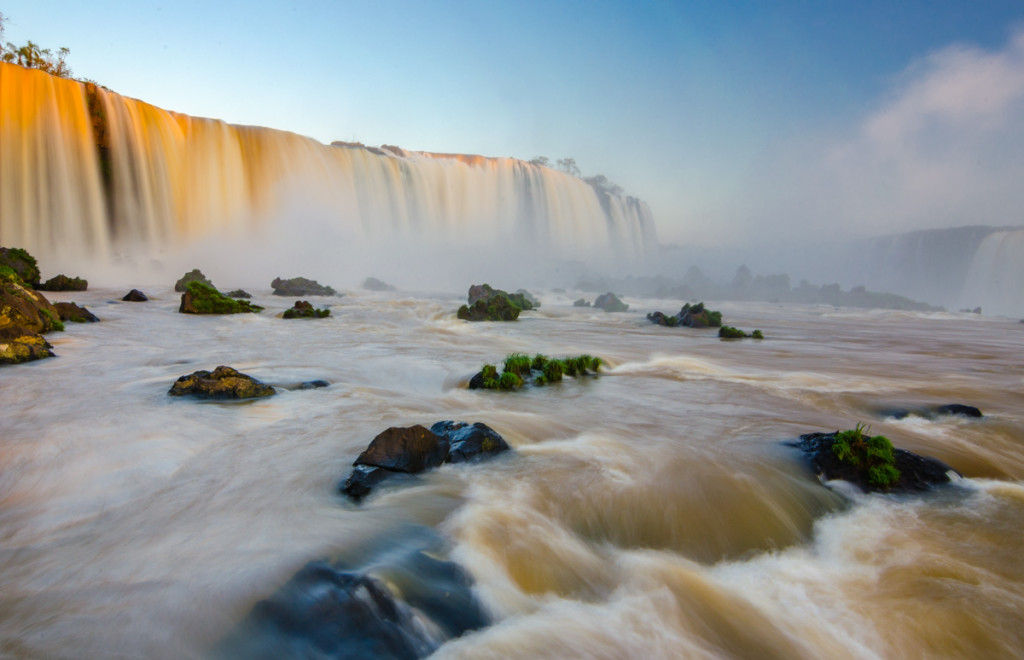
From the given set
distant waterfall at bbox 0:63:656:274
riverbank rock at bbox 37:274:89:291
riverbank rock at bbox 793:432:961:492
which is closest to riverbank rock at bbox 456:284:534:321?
riverbank rock at bbox 793:432:961:492

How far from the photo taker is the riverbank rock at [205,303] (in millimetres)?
14758

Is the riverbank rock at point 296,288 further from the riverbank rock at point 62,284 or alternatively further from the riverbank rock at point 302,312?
the riverbank rock at point 302,312

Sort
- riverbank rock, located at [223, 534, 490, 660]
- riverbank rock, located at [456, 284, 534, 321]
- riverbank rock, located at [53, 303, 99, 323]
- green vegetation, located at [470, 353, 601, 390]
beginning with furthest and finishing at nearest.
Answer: riverbank rock, located at [456, 284, 534, 321]
riverbank rock, located at [53, 303, 99, 323]
green vegetation, located at [470, 353, 601, 390]
riverbank rock, located at [223, 534, 490, 660]

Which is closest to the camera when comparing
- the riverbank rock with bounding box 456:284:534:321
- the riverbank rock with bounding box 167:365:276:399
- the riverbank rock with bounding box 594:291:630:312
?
the riverbank rock with bounding box 167:365:276:399

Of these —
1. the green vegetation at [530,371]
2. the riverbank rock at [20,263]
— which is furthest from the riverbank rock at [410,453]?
the riverbank rock at [20,263]

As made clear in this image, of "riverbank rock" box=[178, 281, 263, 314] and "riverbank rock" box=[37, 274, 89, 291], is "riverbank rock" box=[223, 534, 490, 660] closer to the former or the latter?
"riverbank rock" box=[178, 281, 263, 314]

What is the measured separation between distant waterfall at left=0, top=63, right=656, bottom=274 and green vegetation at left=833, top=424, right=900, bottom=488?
31438 mm

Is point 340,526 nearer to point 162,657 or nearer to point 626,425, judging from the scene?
point 162,657

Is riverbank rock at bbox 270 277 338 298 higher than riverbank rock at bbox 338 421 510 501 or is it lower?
higher

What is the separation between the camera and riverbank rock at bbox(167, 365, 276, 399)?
5660 millimetres

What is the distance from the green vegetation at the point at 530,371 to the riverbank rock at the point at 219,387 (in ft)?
10.1

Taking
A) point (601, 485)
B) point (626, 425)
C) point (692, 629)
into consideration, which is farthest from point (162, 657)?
point (626, 425)

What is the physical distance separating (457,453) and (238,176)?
33609mm

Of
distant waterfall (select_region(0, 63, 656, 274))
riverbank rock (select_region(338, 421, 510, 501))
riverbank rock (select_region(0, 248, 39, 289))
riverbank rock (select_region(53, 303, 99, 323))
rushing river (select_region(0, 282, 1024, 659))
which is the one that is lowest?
rushing river (select_region(0, 282, 1024, 659))
